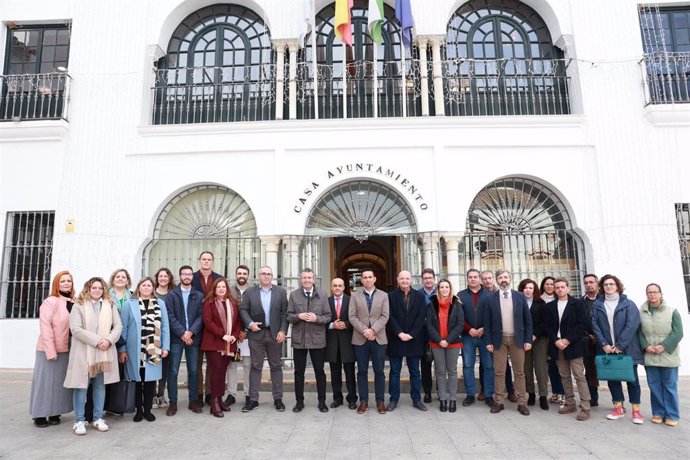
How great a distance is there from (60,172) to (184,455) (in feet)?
23.2

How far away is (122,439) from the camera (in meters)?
4.71

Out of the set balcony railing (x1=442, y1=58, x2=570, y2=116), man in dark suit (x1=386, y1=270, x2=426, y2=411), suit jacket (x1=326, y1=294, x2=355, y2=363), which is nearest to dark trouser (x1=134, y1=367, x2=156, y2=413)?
suit jacket (x1=326, y1=294, x2=355, y2=363)

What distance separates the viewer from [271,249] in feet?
28.7

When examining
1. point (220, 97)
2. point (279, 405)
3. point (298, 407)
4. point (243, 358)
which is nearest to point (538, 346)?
point (298, 407)

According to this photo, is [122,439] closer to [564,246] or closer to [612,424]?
[612,424]

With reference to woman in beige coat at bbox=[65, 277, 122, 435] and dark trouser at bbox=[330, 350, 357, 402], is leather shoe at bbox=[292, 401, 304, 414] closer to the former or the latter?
dark trouser at bbox=[330, 350, 357, 402]

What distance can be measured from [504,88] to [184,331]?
7673 mm

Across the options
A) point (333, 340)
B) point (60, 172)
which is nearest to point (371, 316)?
point (333, 340)

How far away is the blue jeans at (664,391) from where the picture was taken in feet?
16.9

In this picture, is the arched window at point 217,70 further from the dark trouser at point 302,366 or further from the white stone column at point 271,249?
the dark trouser at point 302,366

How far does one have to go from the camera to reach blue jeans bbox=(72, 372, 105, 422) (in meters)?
4.93

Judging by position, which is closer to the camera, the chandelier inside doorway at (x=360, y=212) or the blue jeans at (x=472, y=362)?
the blue jeans at (x=472, y=362)

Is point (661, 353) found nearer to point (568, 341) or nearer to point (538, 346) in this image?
point (568, 341)

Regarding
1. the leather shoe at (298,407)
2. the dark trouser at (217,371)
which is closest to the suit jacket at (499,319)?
the leather shoe at (298,407)
